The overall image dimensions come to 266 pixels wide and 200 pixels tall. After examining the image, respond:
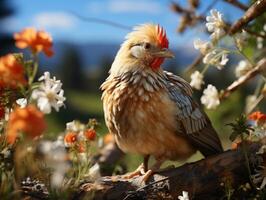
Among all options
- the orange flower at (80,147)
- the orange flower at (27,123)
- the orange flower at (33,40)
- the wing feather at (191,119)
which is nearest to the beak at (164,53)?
the wing feather at (191,119)

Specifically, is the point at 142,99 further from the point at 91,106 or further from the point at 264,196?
the point at 91,106

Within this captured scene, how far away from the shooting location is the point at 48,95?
1.97 meters

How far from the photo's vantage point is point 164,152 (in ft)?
9.25

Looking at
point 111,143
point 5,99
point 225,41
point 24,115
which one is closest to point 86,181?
point 5,99

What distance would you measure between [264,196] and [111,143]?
193 cm

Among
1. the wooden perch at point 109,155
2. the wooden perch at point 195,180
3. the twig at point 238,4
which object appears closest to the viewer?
the wooden perch at point 195,180

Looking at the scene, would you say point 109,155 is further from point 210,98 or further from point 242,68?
point 242,68

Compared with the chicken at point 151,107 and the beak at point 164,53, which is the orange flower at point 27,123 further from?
the beak at point 164,53

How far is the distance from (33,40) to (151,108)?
0.93 m

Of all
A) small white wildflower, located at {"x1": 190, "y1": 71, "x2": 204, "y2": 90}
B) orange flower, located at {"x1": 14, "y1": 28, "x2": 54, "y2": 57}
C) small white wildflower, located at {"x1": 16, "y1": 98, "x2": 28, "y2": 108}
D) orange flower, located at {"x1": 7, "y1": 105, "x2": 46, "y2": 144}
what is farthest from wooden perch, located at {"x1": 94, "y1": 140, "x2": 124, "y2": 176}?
orange flower, located at {"x1": 7, "y1": 105, "x2": 46, "y2": 144}

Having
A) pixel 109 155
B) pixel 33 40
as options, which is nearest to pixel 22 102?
pixel 33 40

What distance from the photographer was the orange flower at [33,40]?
189cm

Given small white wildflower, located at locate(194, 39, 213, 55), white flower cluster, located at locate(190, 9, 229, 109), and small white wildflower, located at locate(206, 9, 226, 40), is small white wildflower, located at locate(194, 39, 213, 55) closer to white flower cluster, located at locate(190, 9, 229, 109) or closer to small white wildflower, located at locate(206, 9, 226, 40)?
white flower cluster, located at locate(190, 9, 229, 109)

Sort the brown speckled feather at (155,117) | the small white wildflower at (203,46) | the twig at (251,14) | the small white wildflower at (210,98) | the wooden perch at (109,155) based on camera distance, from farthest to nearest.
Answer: the wooden perch at (109,155) < the small white wildflower at (210,98) < the small white wildflower at (203,46) < the twig at (251,14) < the brown speckled feather at (155,117)
